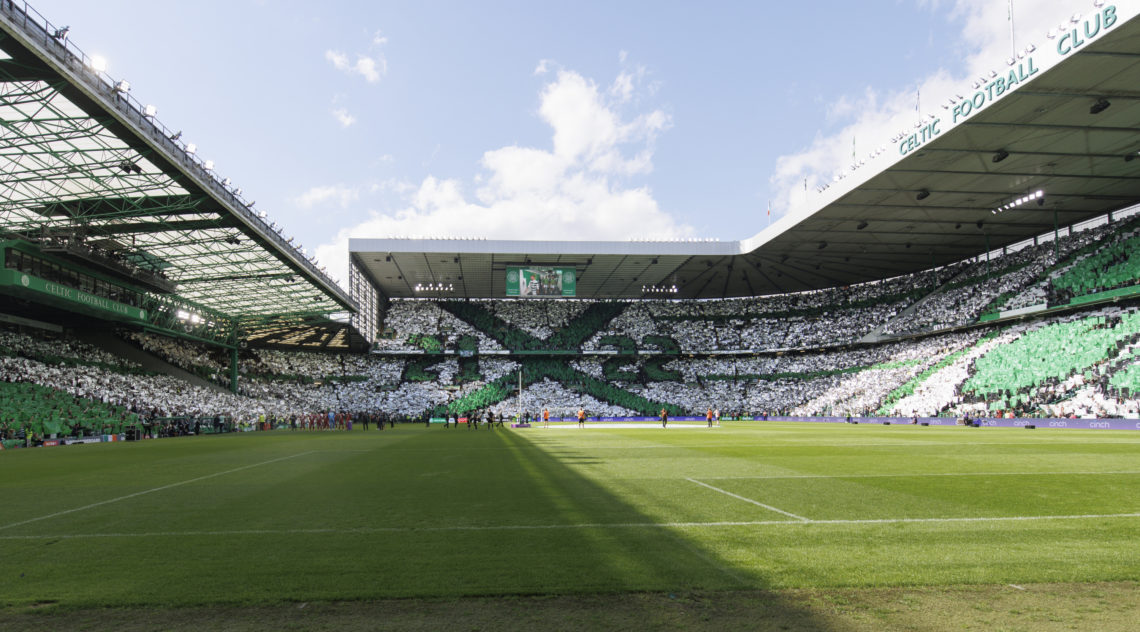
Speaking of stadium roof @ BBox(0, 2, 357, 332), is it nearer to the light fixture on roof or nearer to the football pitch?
the football pitch

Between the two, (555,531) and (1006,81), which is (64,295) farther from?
(1006,81)

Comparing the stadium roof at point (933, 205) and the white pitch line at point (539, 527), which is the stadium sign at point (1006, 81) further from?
the white pitch line at point (539, 527)

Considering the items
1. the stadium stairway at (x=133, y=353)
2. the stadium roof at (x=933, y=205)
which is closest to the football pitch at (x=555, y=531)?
the stadium roof at (x=933, y=205)

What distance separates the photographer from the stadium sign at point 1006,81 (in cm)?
2467

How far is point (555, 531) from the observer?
26.7 ft

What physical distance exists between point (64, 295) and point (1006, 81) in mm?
→ 49407

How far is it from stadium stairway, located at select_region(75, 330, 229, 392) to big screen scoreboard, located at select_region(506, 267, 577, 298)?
2767 cm

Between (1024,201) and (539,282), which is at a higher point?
(1024,201)

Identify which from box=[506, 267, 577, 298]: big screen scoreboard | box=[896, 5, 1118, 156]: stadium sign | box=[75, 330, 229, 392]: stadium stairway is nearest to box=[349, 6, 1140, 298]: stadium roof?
box=[896, 5, 1118, 156]: stadium sign

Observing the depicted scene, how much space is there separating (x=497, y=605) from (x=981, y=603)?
3.88 metres

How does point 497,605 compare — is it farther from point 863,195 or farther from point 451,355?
point 451,355

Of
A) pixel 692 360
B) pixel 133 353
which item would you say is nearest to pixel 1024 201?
pixel 692 360

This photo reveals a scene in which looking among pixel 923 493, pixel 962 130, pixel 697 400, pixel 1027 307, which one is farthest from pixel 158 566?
pixel 697 400

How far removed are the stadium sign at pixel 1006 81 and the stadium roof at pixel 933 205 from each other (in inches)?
2.2
